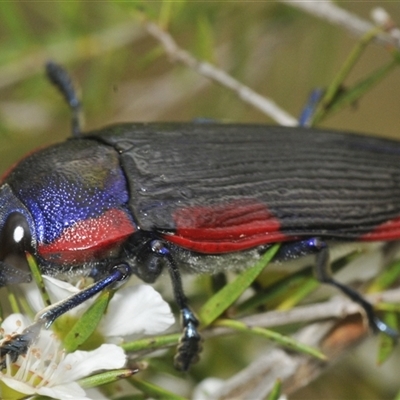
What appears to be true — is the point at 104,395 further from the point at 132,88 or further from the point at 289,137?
the point at 132,88

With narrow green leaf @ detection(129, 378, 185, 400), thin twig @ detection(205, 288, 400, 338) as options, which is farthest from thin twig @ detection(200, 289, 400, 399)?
narrow green leaf @ detection(129, 378, 185, 400)

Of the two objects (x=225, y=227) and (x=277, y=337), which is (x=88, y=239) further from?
(x=277, y=337)

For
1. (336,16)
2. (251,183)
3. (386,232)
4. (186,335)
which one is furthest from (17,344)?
(336,16)

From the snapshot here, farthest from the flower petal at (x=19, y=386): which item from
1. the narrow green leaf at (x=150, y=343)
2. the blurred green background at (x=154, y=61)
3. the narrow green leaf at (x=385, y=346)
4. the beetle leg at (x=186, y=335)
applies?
the blurred green background at (x=154, y=61)

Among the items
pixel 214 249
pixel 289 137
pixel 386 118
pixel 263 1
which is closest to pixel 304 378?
pixel 214 249

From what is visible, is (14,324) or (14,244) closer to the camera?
(14,324)

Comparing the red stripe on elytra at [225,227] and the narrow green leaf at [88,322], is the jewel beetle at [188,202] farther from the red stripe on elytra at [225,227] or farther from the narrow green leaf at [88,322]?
the narrow green leaf at [88,322]
